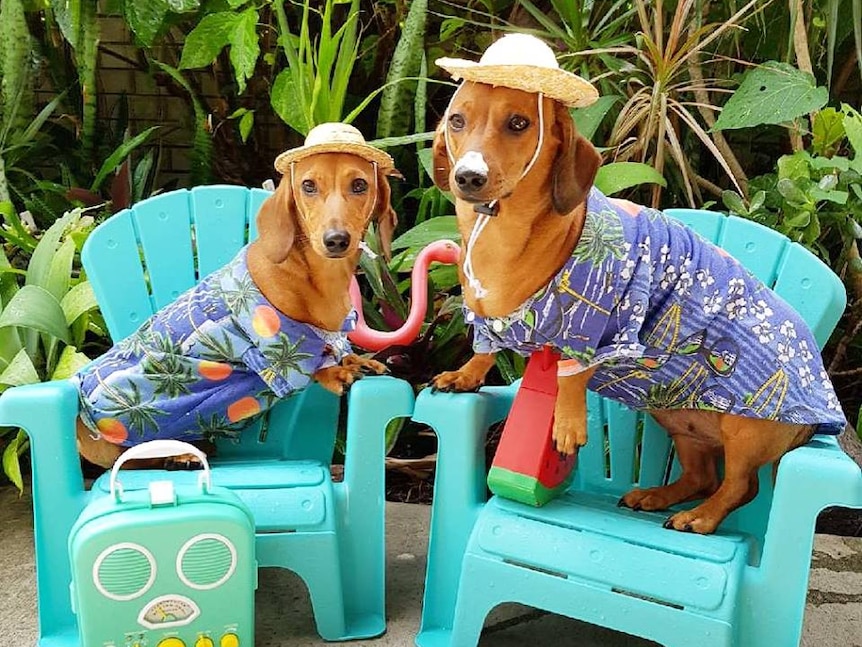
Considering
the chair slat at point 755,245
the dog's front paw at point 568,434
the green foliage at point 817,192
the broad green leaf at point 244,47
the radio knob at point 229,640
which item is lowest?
→ the radio knob at point 229,640

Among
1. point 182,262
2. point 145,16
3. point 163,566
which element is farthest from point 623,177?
point 145,16

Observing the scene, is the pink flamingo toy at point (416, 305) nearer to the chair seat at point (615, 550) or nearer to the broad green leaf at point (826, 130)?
the chair seat at point (615, 550)

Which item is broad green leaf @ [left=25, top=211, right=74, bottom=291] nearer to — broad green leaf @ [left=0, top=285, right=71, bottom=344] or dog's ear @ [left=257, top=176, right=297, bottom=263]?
broad green leaf @ [left=0, top=285, right=71, bottom=344]

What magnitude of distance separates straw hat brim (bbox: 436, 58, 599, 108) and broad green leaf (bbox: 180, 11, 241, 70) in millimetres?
1737

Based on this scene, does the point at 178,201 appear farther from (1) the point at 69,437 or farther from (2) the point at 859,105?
(2) the point at 859,105

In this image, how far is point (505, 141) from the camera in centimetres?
153

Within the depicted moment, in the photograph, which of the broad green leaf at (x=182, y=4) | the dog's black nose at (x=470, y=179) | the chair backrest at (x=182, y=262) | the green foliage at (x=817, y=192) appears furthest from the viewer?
the broad green leaf at (x=182, y=4)

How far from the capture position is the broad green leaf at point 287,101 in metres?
2.79

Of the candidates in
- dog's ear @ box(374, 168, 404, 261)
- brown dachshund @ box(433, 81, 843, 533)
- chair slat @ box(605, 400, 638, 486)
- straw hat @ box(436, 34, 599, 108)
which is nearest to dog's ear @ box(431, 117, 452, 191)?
brown dachshund @ box(433, 81, 843, 533)

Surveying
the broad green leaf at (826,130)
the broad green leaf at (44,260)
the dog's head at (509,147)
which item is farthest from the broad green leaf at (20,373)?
the broad green leaf at (826,130)

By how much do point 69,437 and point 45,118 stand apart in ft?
5.95

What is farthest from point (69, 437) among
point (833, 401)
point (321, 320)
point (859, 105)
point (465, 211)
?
point (859, 105)

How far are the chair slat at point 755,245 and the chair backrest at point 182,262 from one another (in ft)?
3.43

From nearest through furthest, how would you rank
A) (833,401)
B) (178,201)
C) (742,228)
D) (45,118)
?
(833,401), (742,228), (178,201), (45,118)
